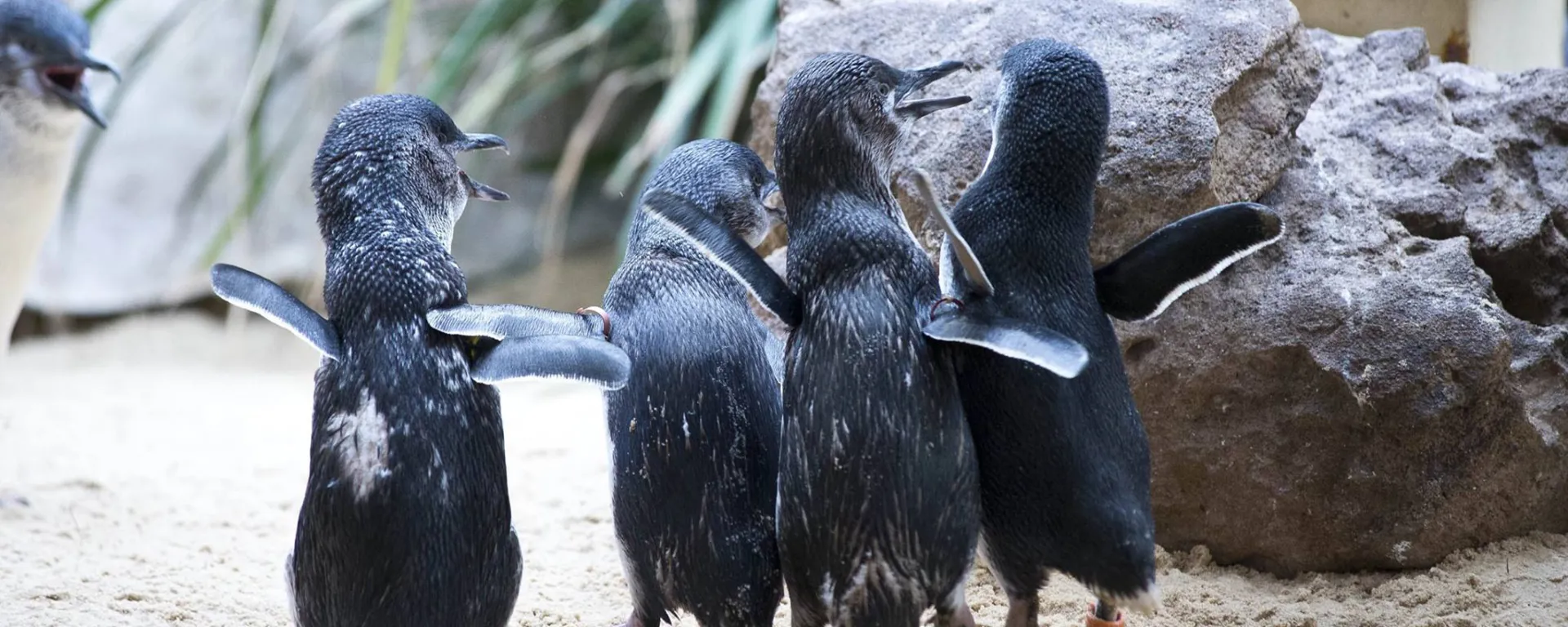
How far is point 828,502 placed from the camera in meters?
2.08

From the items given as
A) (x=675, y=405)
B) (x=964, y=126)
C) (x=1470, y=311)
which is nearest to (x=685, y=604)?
(x=675, y=405)

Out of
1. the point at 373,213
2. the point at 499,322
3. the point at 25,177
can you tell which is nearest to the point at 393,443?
the point at 499,322

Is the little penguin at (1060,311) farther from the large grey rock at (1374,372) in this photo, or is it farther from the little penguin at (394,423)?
the little penguin at (394,423)

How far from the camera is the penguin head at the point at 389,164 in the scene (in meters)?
2.32

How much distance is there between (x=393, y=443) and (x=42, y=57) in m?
2.51

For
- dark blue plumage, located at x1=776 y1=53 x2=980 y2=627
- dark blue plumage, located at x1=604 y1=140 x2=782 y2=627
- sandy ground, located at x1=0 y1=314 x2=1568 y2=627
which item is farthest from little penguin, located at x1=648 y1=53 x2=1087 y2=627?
sandy ground, located at x1=0 y1=314 x2=1568 y2=627

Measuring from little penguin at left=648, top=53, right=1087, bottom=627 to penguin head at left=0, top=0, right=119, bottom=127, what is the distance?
2529 mm

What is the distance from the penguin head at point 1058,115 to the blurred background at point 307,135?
408 centimetres

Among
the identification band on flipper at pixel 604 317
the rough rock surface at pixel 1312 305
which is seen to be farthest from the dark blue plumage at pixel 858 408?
the rough rock surface at pixel 1312 305

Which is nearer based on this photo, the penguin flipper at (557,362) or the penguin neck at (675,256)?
the penguin flipper at (557,362)

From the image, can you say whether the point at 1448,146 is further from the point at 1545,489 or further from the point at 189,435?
the point at 189,435

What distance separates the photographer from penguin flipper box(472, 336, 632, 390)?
2059 millimetres

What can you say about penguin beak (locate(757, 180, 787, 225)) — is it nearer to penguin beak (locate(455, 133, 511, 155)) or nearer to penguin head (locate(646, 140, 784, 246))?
penguin head (locate(646, 140, 784, 246))

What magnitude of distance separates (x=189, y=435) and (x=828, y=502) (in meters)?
3.53
